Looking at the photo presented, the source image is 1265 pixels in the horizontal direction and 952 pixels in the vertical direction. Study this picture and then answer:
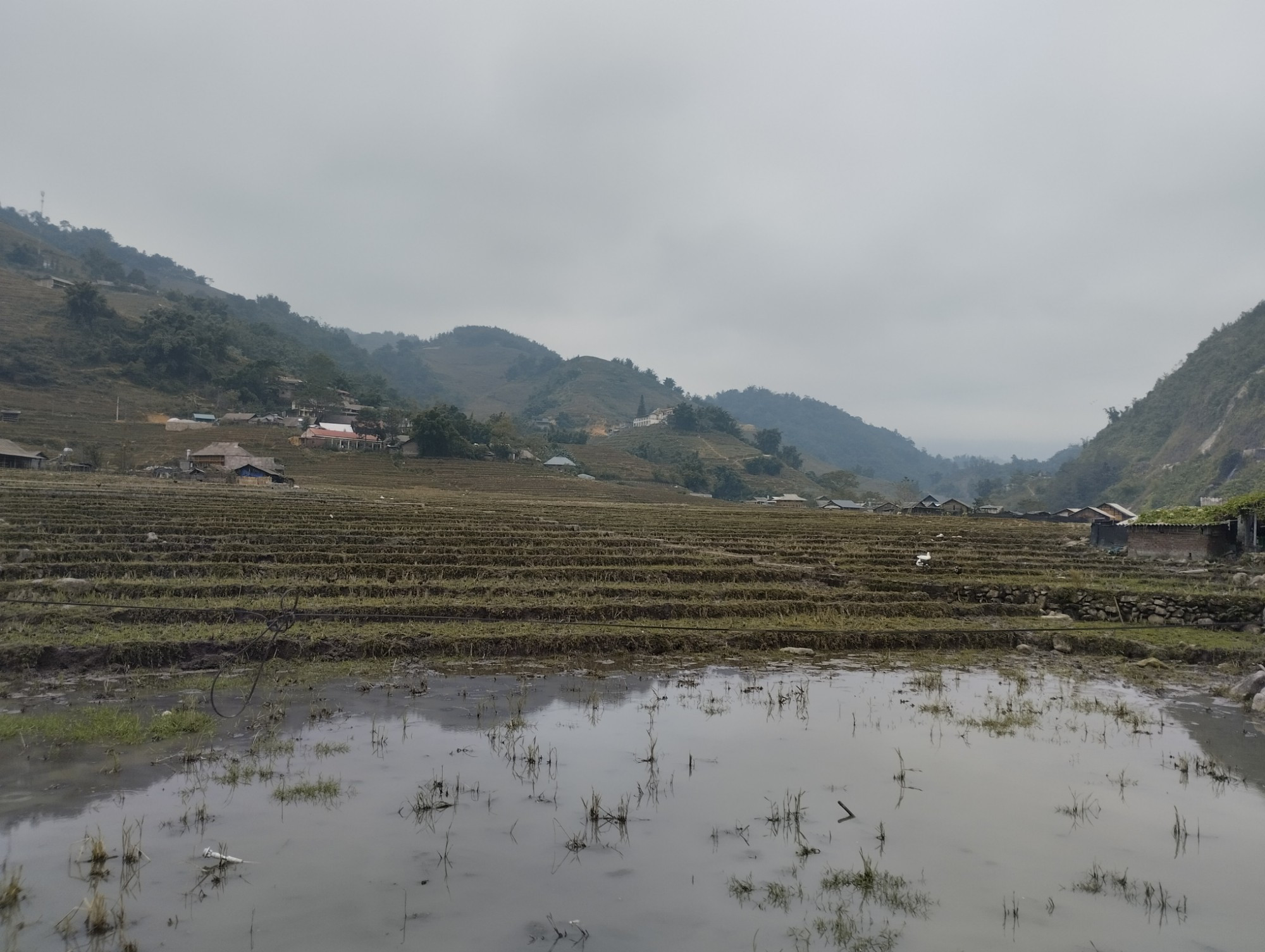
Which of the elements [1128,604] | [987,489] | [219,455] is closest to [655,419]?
[987,489]

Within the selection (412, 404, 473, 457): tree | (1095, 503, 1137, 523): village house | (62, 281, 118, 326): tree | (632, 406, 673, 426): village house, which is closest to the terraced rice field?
(1095, 503, 1137, 523): village house

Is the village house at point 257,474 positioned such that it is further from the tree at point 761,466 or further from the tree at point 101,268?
the tree at point 101,268

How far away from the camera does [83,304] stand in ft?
267

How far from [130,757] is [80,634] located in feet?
15.8

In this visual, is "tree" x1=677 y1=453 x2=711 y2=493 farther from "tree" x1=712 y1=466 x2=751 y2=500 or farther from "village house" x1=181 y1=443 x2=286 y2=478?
"village house" x1=181 y1=443 x2=286 y2=478

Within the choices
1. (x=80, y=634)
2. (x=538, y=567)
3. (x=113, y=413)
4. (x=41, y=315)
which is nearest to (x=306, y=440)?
(x=113, y=413)

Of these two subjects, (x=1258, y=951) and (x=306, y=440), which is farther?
(x=306, y=440)

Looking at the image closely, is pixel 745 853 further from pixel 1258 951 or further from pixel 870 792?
pixel 1258 951

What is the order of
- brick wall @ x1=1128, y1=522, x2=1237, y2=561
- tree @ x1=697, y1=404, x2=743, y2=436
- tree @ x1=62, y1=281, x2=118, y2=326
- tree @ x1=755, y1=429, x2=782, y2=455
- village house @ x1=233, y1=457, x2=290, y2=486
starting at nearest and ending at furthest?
1. brick wall @ x1=1128, y1=522, x2=1237, y2=561
2. village house @ x1=233, y1=457, x2=290, y2=486
3. tree @ x1=62, y1=281, x2=118, y2=326
4. tree @ x1=755, y1=429, x2=782, y2=455
5. tree @ x1=697, y1=404, x2=743, y2=436

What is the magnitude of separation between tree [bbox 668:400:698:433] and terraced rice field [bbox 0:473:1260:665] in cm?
10369

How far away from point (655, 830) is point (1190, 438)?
389 ft

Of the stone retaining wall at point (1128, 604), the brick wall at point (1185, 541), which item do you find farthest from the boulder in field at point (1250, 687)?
the brick wall at point (1185, 541)

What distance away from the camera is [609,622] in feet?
45.6

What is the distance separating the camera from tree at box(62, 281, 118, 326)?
8062 centimetres
